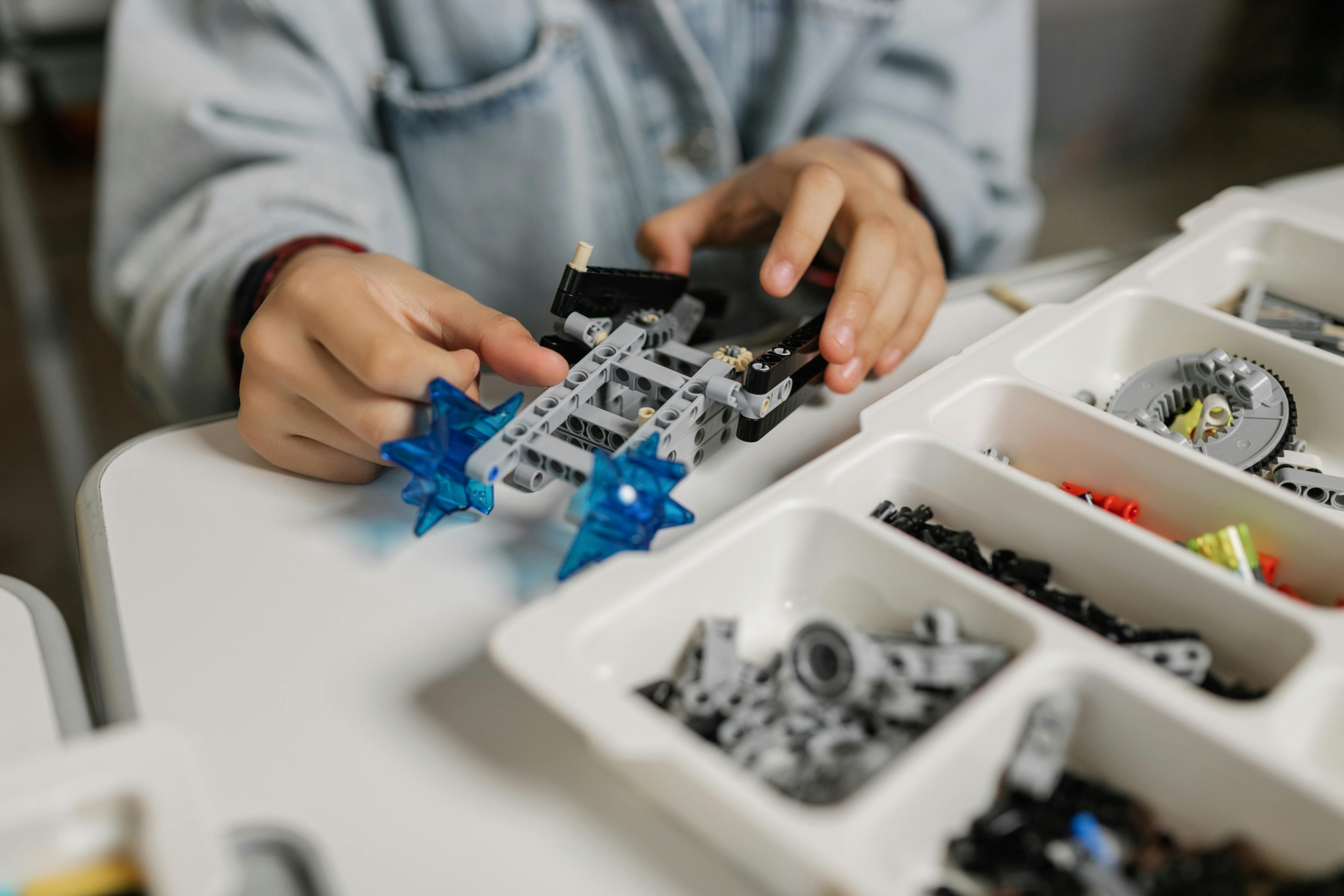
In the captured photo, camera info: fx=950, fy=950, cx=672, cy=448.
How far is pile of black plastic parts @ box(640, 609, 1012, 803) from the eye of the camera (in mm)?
380

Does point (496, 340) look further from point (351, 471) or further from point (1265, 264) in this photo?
point (1265, 264)

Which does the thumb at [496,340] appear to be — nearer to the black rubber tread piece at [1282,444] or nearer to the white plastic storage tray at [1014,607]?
the white plastic storage tray at [1014,607]

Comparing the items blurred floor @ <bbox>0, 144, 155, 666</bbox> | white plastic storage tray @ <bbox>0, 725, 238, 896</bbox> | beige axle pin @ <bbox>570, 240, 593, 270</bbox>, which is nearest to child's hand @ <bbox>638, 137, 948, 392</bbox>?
beige axle pin @ <bbox>570, 240, 593, 270</bbox>

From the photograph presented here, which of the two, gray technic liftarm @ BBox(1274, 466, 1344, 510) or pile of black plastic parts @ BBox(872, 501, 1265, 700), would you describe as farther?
gray technic liftarm @ BBox(1274, 466, 1344, 510)

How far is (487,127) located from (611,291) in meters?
0.38

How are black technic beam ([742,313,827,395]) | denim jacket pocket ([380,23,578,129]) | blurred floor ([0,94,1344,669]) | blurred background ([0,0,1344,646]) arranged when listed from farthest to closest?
blurred floor ([0,94,1344,669])
blurred background ([0,0,1344,646])
denim jacket pocket ([380,23,578,129])
black technic beam ([742,313,827,395])

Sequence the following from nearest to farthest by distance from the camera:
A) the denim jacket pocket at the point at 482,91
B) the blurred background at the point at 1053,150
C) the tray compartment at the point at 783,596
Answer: the tray compartment at the point at 783,596 < the denim jacket pocket at the point at 482,91 < the blurred background at the point at 1053,150

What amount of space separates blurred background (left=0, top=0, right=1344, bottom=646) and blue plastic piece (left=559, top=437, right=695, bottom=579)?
101cm

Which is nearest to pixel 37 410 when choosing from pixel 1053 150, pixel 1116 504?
pixel 1116 504

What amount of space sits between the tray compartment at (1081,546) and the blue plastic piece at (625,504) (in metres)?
0.09

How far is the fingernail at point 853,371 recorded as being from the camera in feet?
1.89

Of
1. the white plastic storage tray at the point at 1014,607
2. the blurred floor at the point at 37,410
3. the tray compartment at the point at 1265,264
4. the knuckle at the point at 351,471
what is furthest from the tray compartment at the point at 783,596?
the blurred floor at the point at 37,410

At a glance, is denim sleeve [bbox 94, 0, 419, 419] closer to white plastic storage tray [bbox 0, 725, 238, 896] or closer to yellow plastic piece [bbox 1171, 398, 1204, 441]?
white plastic storage tray [bbox 0, 725, 238, 896]

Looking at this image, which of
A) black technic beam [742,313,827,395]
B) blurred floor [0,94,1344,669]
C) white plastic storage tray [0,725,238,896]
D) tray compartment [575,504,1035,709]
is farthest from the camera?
blurred floor [0,94,1344,669]
